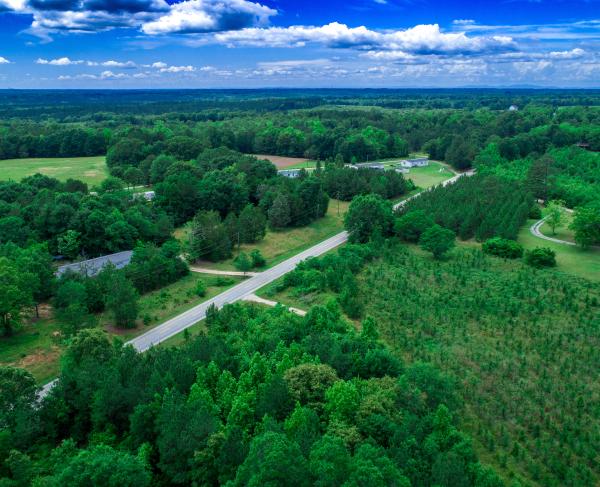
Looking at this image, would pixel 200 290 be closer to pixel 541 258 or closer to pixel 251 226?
pixel 251 226

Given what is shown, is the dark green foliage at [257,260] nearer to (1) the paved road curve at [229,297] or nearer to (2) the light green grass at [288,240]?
(2) the light green grass at [288,240]

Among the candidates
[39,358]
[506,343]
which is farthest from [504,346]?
[39,358]

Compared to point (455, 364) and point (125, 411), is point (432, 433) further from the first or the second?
point (125, 411)

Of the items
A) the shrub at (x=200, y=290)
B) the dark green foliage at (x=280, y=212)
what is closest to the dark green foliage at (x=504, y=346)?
the shrub at (x=200, y=290)

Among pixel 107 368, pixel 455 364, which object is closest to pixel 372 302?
pixel 455 364

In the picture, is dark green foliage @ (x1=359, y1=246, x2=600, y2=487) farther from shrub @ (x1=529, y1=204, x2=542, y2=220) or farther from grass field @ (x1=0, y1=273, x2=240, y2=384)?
shrub @ (x1=529, y1=204, x2=542, y2=220)
